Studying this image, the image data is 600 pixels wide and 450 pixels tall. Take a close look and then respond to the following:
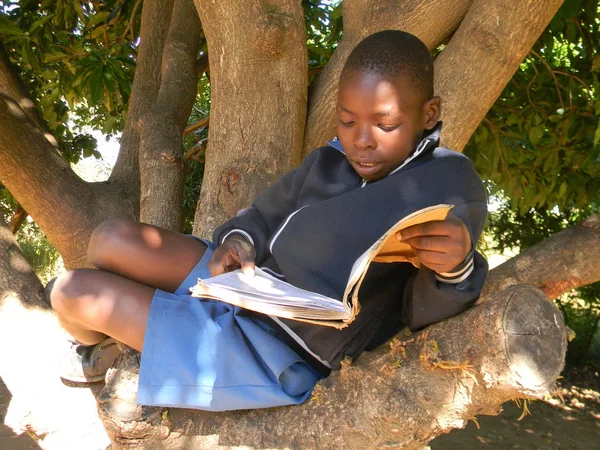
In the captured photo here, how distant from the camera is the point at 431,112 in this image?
1717 millimetres

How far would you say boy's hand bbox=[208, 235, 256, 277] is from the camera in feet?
5.45

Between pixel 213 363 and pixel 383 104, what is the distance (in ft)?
2.52

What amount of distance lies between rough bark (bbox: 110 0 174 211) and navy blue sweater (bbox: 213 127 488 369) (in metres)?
1.81

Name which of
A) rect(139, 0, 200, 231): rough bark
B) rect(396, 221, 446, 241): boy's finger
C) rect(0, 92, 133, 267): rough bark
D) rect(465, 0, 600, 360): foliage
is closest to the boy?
rect(396, 221, 446, 241): boy's finger

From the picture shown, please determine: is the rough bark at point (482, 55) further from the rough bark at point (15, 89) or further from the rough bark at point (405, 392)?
the rough bark at point (15, 89)

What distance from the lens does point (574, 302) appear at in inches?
276

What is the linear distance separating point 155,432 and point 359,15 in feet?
6.05

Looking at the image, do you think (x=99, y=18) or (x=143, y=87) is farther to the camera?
(x=99, y=18)

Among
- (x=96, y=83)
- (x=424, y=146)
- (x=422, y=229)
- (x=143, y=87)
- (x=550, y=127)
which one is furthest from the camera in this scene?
(x=550, y=127)

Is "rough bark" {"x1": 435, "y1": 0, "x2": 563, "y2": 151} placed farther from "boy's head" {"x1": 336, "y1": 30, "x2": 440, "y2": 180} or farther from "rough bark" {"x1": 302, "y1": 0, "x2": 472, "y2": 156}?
"boy's head" {"x1": 336, "y1": 30, "x2": 440, "y2": 180}

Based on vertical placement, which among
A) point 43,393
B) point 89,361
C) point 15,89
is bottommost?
point 43,393

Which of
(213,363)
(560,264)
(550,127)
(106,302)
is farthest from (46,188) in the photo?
(550,127)

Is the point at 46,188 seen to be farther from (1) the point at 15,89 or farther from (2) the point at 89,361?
(2) the point at 89,361

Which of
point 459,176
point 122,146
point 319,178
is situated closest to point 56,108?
point 122,146
